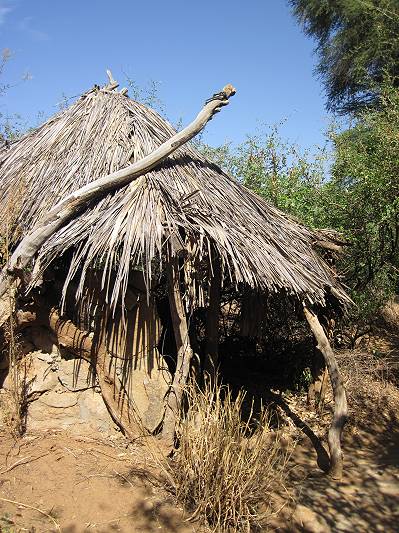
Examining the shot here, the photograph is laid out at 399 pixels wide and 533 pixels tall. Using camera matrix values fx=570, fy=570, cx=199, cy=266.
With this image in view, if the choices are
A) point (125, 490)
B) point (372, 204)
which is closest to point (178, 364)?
point (125, 490)

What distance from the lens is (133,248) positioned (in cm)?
448

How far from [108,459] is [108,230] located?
6.14ft

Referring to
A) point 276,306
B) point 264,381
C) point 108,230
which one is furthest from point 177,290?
point 264,381

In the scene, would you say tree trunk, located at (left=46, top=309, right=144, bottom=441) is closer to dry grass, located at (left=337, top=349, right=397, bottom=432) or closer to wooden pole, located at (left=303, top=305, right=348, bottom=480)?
wooden pole, located at (left=303, top=305, right=348, bottom=480)

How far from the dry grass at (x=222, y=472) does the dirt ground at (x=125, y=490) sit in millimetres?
170

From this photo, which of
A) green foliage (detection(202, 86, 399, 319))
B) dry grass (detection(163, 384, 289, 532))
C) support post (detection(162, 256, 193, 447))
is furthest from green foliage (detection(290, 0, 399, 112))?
dry grass (detection(163, 384, 289, 532))

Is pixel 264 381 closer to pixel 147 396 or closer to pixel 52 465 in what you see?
pixel 147 396

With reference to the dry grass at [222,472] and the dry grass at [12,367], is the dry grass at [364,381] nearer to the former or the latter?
the dry grass at [222,472]

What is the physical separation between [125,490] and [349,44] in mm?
Result: 14237

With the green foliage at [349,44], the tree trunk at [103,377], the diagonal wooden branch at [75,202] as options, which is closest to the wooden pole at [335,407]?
the tree trunk at [103,377]

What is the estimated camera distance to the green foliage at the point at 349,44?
13625mm

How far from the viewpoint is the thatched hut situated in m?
4.66

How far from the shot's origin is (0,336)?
5.05m

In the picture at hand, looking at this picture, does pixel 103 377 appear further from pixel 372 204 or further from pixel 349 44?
pixel 349 44
